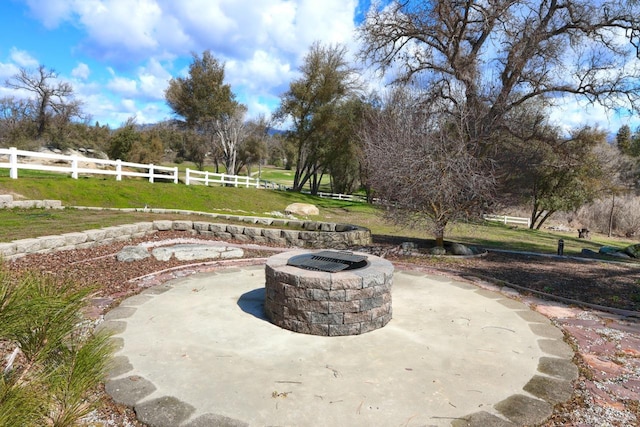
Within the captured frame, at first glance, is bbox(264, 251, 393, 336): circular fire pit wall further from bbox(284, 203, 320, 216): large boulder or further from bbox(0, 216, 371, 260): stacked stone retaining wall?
bbox(284, 203, 320, 216): large boulder

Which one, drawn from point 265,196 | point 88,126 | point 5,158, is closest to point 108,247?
point 265,196

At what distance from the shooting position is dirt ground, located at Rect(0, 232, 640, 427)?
2.94 m

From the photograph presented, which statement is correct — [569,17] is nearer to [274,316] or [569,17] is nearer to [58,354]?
[274,316]

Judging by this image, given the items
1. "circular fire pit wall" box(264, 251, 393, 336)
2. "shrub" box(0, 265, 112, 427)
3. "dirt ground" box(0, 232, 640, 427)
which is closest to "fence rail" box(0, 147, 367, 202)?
"dirt ground" box(0, 232, 640, 427)

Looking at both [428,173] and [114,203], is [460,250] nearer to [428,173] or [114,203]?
[428,173]

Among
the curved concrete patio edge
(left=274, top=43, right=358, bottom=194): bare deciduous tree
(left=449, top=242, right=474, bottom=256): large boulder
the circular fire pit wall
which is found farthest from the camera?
(left=274, top=43, right=358, bottom=194): bare deciduous tree

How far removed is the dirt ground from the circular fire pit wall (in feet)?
6.28

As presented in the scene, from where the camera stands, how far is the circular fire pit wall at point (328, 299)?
4207 mm

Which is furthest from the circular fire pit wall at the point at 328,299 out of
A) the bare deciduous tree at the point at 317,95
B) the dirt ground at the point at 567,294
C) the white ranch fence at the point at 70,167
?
the bare deciduous tree at the point at 317,95

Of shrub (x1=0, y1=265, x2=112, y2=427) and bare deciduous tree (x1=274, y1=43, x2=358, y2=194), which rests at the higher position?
bare deciduous tree (x1=274, y1=43, x2=358, y2=194)

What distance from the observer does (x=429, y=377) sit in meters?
3.32

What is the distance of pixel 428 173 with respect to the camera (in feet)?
28.4

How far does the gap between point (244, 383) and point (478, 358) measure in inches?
89.3

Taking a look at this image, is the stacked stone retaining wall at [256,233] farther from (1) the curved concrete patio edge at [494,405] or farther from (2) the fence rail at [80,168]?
(1) the curved concrete patio edge at [494,405]
